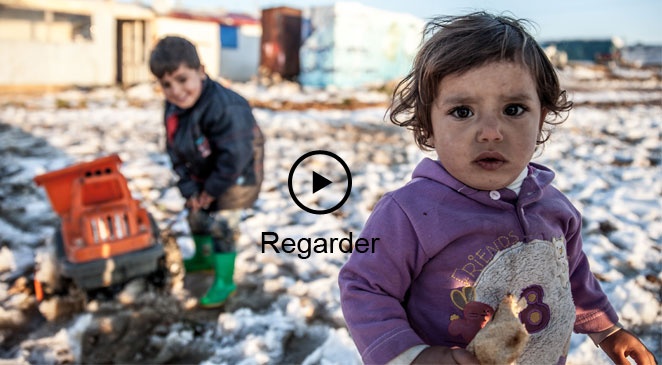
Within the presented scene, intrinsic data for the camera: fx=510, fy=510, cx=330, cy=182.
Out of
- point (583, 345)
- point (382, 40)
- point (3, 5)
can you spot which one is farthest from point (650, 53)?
point (583, 345)

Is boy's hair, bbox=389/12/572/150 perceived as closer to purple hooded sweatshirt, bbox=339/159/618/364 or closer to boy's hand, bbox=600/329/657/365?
purple hooded sweatshirt, bbox=339/159/618/364

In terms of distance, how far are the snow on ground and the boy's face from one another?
1126 mm

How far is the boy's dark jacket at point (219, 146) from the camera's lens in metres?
2.83

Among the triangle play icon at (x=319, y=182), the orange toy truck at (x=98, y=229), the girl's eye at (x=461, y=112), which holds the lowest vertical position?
the triangle play icon at (x=319, y=182)

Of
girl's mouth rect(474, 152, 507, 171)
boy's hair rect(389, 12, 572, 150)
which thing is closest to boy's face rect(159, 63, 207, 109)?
boy's hair rect(389, 12, 572, 150)

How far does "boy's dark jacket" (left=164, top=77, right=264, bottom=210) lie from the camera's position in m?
2.83

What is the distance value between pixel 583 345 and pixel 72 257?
2571 millimetres

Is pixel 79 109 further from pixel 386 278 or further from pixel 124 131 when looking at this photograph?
pixel 386 278

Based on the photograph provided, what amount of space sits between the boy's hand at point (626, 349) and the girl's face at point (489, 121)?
0.66 metres

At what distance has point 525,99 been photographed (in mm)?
1222

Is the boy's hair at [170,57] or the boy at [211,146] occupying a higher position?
the boy's hair at [170,57]

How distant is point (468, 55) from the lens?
3.99 ft

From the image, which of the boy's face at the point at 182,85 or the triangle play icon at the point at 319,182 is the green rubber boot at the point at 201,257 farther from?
the triangle play icon at the point at 319,182

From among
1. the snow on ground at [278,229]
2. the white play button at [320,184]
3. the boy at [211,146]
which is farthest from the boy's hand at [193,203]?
the white play button at [320,184]
